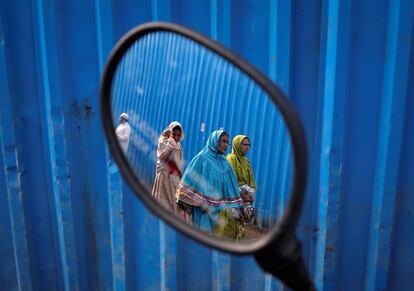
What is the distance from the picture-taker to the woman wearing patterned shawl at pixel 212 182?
123cm

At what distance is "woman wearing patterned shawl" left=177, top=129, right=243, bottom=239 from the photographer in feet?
4.02

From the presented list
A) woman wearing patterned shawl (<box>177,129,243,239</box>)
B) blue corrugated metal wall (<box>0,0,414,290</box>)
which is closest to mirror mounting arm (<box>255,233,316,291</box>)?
woman wearing patterned shawl (<box>177,129,243,239</box>)

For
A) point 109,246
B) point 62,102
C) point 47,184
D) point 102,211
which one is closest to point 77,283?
point 109,246

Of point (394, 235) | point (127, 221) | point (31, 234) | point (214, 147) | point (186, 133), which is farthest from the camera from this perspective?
point (31, 234)

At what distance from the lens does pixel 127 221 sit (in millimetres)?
1645

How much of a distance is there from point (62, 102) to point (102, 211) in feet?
1.92

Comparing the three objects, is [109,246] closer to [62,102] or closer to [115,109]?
[62,102]

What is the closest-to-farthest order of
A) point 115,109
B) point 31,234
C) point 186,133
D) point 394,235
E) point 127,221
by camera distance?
point 115,109, point 186,133, point 394,235, point 127,221, point 31,234

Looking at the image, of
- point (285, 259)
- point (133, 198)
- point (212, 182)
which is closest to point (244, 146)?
point (212, 182)

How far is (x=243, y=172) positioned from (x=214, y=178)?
0.13 meters

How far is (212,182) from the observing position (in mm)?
1285

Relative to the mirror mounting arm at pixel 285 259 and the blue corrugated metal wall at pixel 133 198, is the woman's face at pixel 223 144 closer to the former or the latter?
the blue corrugated metal wall at pixel 133 198

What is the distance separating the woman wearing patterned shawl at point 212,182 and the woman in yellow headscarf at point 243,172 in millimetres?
25

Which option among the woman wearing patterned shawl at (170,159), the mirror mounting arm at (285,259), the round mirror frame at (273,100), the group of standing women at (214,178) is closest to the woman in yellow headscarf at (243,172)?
the group of standing women at (214,178)
